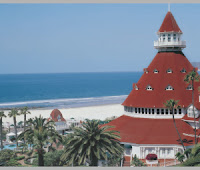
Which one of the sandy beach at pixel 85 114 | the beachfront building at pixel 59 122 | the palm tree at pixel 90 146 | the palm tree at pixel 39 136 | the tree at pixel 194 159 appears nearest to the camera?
the tree at pixel 194 159

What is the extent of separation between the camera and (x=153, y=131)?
46.2 m

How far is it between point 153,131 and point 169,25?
1656 centimetres

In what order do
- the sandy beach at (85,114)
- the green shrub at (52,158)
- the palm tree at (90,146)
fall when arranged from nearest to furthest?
the palm tree at (90,146) → the green shrub at (52,158) → the sandy beach at (85,114)

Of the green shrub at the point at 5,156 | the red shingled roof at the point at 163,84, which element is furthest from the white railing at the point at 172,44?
the green shrub at the point at 5,156

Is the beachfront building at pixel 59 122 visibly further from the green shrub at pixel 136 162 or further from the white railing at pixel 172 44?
the green shrub at pixel 136 162

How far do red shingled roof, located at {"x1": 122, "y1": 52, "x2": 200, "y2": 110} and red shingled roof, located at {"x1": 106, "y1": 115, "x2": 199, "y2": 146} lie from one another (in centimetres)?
231

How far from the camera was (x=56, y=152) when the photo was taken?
143 ft

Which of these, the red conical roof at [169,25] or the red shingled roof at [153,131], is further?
the red conical roof at [169,25]

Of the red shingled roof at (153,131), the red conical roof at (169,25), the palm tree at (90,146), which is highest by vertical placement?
the red conical roof at (169,25)

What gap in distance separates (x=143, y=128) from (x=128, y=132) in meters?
2.01

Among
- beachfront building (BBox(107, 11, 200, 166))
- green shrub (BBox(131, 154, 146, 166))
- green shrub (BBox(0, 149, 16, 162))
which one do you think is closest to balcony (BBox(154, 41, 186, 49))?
beachfront building (BBox(107, 11, 200, 166))

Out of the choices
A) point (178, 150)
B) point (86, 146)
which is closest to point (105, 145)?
point (86, 146)

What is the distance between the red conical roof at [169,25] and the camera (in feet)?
174

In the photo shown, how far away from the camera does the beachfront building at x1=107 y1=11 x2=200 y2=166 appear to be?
44.0 m
